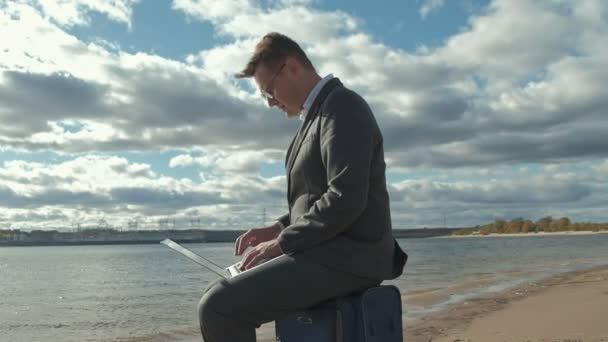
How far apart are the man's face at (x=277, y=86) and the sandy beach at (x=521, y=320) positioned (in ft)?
17.9

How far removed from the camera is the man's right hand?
298cm

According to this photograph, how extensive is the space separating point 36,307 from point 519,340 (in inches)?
560

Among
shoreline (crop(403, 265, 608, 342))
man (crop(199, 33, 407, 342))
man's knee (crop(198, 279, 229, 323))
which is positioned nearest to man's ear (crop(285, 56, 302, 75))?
man (crop(199, 33, 407, 342))

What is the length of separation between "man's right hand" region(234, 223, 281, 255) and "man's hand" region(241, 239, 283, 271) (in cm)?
37

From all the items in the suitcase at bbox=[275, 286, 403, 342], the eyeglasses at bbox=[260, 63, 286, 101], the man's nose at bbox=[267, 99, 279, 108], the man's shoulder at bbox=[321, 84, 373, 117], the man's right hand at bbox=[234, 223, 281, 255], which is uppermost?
the eyeglasses at bbox=[260, 63, 286, 101]

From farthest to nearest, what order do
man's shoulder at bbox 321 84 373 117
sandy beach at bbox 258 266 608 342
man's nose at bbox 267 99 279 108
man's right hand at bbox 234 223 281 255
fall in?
1. sandy beach at bbox 258 266 608 342
2. man's right hand at bbox 234 223 281 255
3. man's nose at bbox 267 99 279 108
4. man's shoulder at bbox 321 84 373 117

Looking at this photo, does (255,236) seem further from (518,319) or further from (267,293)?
(518,319)

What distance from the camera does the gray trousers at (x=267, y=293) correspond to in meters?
2.41

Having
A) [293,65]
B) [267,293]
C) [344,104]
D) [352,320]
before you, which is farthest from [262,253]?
[293,65]

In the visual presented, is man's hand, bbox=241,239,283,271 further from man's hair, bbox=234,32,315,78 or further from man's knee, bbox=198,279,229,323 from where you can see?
man's hair, bbox=234,32,315,78

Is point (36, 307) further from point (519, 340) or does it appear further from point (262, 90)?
point (262, 90)

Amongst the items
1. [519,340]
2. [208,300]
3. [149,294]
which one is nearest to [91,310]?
[149,294]

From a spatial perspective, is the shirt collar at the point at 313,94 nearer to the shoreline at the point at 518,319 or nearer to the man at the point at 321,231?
the man at the point at 321,231

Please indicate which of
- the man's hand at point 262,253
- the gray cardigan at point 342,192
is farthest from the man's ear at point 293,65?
the man's hand at point 262,253
